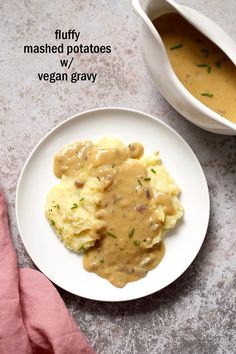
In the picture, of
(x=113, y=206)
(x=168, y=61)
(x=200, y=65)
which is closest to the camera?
(x=168, y=61)

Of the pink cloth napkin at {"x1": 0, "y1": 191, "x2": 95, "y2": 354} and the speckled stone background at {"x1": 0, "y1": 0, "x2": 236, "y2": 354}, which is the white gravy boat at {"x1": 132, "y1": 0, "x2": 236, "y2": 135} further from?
the pink cloth napkin at {"x1": 0, "y1": 191, "x2": 95, "y2": 354}

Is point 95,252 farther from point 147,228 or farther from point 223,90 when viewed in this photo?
point 223,90

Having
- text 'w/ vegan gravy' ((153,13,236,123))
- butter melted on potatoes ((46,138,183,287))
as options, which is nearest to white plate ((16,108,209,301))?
butter melted on potatoes ((46,138,183,287))

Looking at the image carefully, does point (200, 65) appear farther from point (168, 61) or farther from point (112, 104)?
point (112, 104)

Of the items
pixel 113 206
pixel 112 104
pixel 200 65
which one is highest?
→ pixel 200 65

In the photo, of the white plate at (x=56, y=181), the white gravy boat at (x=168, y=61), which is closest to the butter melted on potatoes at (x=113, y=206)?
the white plate at (x=56, y=181)

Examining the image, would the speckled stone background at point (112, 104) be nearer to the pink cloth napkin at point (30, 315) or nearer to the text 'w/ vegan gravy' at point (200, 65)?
the pink cloth napkin at point (30, 315)

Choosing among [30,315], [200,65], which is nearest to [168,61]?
[200,65]
